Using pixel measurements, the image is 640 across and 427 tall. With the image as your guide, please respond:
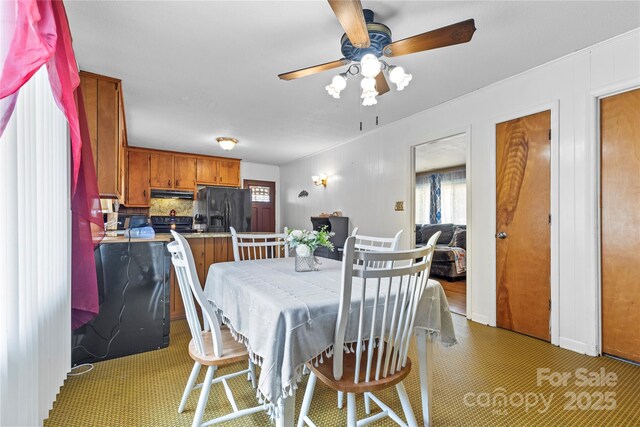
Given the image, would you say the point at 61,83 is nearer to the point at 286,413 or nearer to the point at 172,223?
the point at 286,413

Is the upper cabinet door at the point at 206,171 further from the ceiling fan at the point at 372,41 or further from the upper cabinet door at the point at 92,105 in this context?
the ceiling fan at the point at 372,41

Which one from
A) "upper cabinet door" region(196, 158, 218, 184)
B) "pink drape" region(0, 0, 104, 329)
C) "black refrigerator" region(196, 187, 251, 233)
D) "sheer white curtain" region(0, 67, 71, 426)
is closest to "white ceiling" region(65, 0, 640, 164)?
"pink drape" region(0, 0, 104, 329)

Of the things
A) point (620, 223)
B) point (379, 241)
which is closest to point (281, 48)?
point (379, 241)

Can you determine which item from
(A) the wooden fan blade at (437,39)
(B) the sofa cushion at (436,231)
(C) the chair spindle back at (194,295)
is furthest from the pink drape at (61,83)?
(B) the sofa cushion at (436,231)

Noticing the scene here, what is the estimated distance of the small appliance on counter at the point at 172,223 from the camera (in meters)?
5.95

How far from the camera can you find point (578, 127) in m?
2.44

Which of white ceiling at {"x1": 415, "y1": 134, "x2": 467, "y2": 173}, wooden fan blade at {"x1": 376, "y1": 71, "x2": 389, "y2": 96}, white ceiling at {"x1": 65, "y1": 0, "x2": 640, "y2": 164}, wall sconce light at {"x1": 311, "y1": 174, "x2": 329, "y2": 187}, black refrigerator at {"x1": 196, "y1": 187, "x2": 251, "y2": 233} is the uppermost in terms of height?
white ceiling at {"x1": 65, "y1": 0, "x2": 640, "y2": 164}

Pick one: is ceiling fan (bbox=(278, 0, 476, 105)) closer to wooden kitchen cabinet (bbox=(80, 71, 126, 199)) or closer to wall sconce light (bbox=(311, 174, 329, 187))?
wooden kitchen cabinet (bbox=(80, 71, 126, 199))

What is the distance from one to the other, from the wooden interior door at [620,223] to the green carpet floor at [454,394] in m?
0.23

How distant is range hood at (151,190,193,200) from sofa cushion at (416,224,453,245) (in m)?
5.05

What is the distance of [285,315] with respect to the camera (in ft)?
3.75

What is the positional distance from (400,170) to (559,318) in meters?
2.34

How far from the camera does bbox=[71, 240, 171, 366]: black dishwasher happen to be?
7.55ft

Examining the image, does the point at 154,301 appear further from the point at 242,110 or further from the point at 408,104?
the point at 408,104
